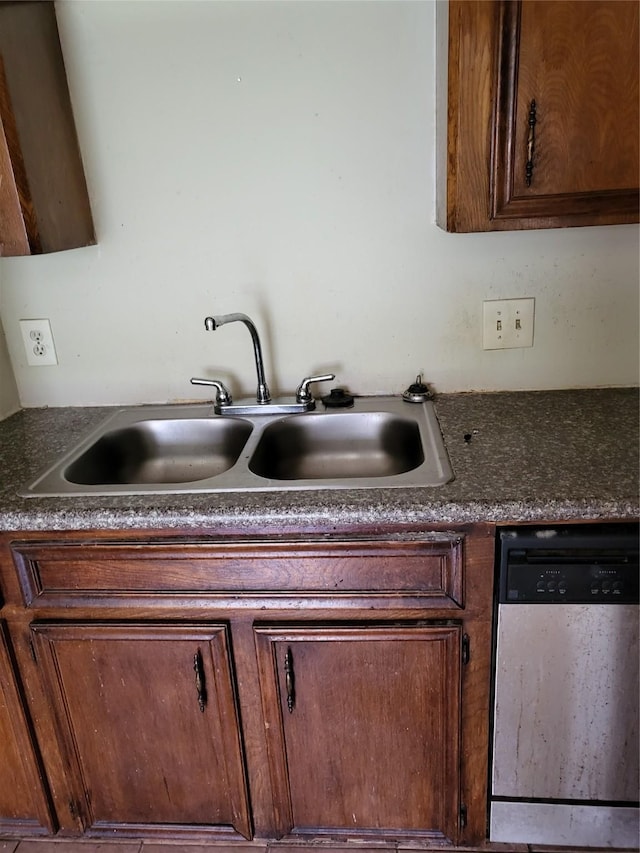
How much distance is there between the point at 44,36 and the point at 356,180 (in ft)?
2.49

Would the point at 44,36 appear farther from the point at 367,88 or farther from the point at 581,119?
the point at 581,119

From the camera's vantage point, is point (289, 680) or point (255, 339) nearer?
point (289, 680)

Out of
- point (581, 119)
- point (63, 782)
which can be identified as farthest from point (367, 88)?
point (63, 782)

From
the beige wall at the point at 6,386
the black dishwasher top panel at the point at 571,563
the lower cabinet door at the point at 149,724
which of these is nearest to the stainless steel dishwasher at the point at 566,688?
the black dishwasher top panel at the point at 571,563

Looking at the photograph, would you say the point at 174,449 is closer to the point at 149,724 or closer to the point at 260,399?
the point at 260,399

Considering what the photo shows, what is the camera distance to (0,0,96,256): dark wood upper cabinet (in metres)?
→ 1.29

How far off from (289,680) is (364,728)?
19 cm

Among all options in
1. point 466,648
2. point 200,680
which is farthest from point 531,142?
point 200,680

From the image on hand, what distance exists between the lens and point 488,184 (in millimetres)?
1237

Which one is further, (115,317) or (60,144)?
(115,317)

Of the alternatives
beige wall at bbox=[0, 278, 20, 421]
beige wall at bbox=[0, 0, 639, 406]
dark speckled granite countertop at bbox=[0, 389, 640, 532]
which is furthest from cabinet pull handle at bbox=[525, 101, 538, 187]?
beige wall at bbox=[0, 278, 20, 421]

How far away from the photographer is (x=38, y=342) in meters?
1.69

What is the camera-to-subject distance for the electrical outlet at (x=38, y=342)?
1.68 metres

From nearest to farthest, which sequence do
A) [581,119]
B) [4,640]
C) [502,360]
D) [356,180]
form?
[581,119]
[4,640]
[356,180]
[502,360]
